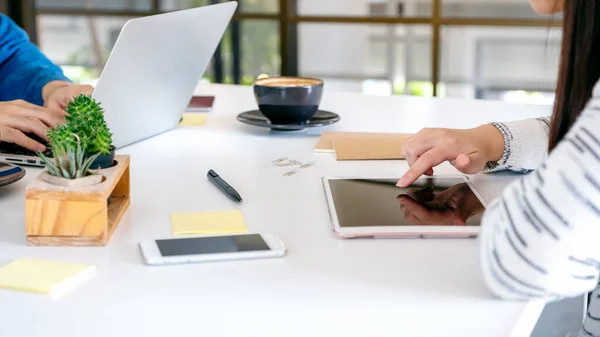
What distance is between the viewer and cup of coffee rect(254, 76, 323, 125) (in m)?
1.55

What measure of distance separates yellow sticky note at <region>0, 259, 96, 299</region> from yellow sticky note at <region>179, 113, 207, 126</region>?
83cm

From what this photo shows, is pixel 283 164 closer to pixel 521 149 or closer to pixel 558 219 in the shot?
pixel 521 149

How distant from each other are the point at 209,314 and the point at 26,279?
0.21 m

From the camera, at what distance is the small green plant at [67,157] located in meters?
0.96

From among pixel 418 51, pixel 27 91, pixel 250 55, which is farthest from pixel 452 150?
pixel 250 55

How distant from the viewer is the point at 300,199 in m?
1.16

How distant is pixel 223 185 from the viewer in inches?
47.4

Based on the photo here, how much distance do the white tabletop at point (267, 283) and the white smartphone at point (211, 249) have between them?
0.01 metres

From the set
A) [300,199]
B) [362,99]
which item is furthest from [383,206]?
[362,99]

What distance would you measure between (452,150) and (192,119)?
2.19ft

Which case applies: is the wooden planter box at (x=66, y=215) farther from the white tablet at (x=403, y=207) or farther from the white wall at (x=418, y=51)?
the white wall at (x=418, y=51)

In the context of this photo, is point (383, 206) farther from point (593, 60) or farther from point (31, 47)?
point (31, 47)

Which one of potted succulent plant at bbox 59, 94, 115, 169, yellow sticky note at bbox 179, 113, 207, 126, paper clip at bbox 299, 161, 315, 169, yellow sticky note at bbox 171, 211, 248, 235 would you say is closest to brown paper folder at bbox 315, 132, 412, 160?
paper clip at bbox 299, 161, 315, 169

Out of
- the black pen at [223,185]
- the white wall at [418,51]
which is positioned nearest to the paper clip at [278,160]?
the black pen at [223,185]
